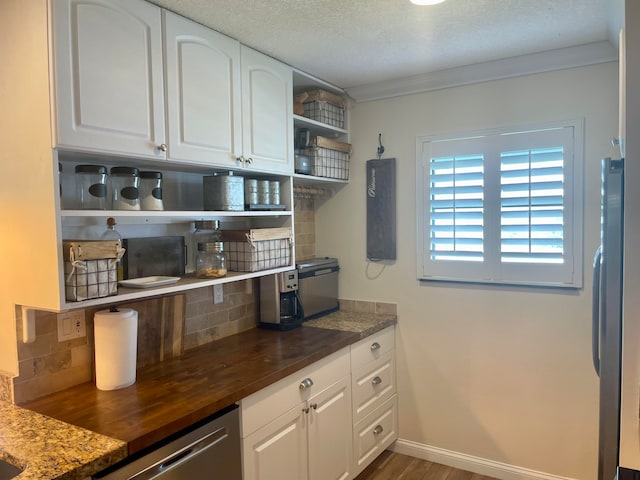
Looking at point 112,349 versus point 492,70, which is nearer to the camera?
point 112,349

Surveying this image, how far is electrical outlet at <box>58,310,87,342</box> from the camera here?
1.83 m

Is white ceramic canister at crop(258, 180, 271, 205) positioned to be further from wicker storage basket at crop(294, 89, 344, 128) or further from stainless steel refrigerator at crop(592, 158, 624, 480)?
stainless steel refrigerator at crop(592, 158, 624, 480)

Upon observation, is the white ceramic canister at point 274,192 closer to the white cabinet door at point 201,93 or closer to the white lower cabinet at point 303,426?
the white cabinet door at point 201,93

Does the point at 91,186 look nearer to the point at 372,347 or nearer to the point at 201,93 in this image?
the point at 201,93

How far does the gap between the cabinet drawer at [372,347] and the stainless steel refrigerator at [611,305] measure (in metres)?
1.25

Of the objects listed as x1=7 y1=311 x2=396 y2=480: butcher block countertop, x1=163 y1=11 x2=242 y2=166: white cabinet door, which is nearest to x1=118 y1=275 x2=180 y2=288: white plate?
x1=7 y1=311 x2=396 y2=480: butcher block countertop

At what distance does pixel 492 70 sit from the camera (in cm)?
266

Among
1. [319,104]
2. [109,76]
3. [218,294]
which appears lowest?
[218,294]

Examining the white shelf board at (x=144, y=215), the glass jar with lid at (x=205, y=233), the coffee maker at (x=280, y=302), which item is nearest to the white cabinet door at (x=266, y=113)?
the white shelf board at (x=144, y=215)

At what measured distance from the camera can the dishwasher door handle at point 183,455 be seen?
1461mm

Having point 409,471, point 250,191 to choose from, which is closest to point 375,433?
point 409,471

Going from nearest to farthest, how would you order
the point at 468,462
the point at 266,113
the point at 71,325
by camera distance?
1. the point at 71,325
2. the point at 266,113
3. the point at 468,462

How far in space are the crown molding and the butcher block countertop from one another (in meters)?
1.50

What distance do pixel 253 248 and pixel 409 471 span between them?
170cm
